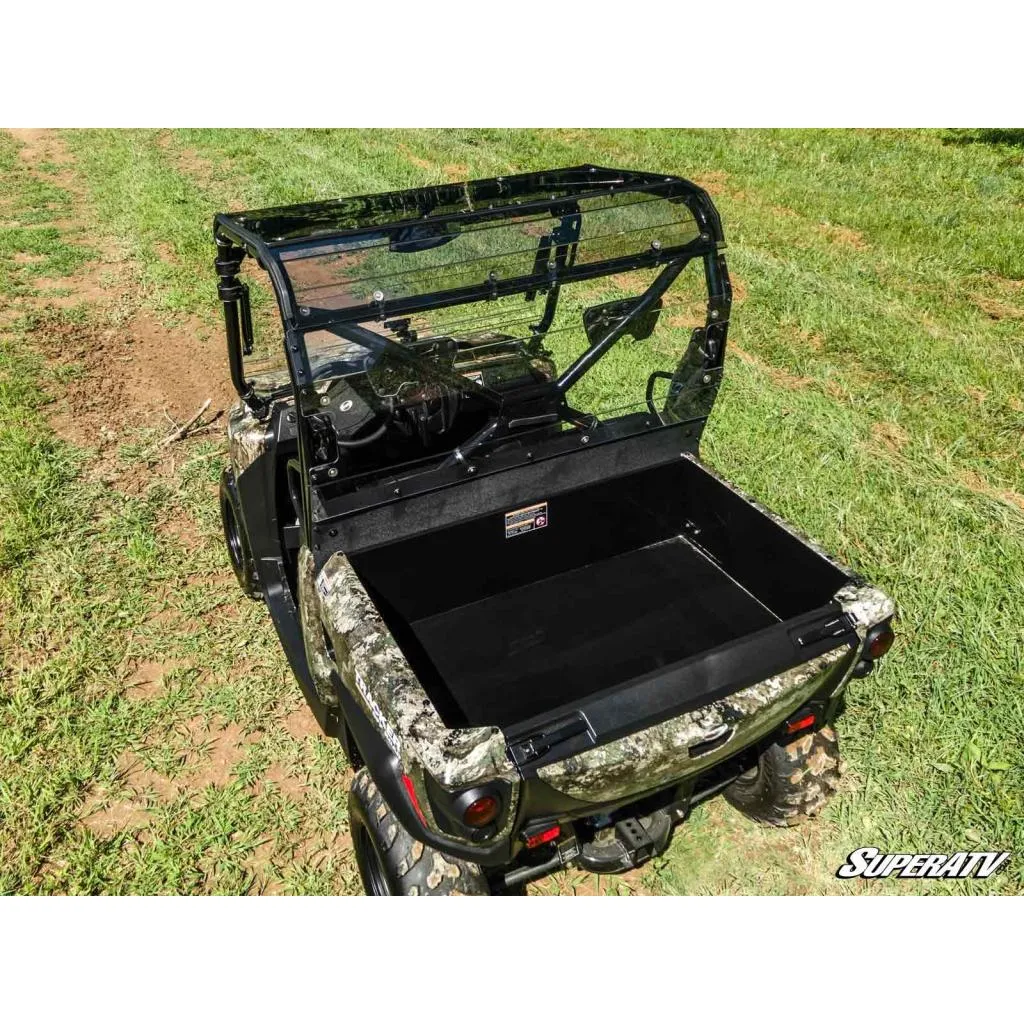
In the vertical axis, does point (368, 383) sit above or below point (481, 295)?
below

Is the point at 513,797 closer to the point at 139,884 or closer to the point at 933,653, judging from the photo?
the point at 139,884

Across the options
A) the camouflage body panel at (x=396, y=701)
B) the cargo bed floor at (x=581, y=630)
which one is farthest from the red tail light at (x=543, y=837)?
the cargo bed floor at (x=581, y=630)

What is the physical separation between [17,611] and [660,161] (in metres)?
9.43

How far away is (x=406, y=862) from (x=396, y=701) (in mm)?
576

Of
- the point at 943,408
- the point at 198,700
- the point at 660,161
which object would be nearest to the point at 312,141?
the point at 660,161

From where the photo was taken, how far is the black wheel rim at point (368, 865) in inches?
113

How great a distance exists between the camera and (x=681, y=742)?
2297mm

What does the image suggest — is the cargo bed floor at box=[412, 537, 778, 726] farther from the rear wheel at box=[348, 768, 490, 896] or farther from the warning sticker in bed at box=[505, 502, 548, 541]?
the rear wheel at box=[348, 768, 490, 896]

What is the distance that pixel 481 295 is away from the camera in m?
2.85

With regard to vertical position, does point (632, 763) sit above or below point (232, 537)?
above

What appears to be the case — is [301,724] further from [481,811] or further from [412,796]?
[481,811]

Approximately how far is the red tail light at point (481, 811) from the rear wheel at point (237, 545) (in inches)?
83.1

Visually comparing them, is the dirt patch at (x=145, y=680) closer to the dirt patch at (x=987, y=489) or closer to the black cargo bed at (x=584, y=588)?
→ the black cargo bed at (x=584, y=588)

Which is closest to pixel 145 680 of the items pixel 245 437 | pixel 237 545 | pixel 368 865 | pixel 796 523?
pixel 237 545
